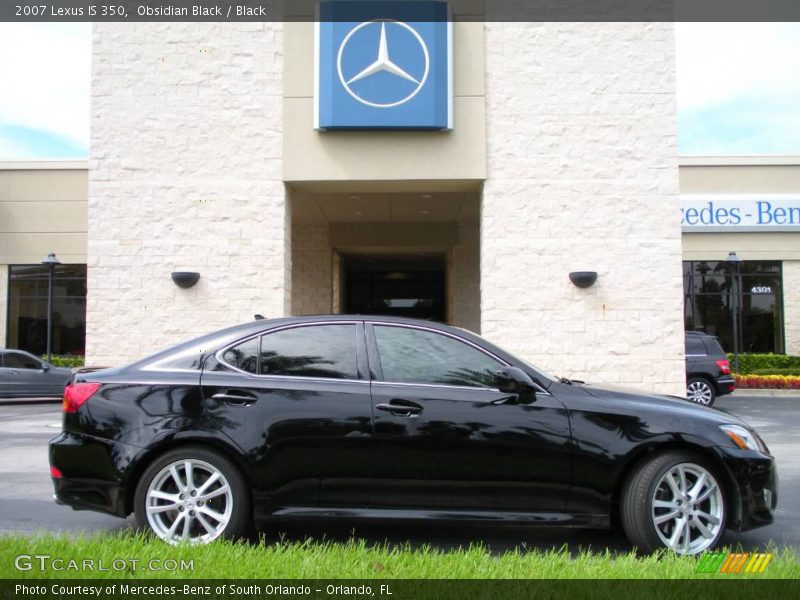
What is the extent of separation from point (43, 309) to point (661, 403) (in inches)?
905

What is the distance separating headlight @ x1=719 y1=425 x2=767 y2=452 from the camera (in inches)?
185

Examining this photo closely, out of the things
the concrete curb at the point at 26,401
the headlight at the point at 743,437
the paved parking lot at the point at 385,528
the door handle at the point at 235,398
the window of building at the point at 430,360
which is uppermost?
the window of building at the point at 430,360

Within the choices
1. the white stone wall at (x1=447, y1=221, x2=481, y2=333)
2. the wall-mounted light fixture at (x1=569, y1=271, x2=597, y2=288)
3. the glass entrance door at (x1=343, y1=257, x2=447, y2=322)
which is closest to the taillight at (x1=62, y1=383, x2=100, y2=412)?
the wall-mounted light fixture at (x1=569, y1=271, x2=597, y2=288)

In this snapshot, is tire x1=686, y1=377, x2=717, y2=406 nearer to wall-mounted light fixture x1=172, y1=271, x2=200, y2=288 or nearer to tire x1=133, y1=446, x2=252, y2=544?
wall-mounted light fixture x1=172, y1=271, x2=200, y2=288

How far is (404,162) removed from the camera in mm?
11797

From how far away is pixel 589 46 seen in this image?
12.0 meters

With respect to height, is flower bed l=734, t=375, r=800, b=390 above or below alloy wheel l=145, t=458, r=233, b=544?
below

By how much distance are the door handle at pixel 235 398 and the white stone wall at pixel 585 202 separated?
7340mm

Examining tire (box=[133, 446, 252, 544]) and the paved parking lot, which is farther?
the paved parking lot

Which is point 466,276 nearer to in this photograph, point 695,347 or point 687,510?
point 695,347

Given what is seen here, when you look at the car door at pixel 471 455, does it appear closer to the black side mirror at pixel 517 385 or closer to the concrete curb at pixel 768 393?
the black side mirror at pixel 517 385

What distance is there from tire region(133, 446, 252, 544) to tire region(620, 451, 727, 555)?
95.1 inches

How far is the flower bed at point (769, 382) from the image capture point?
1977 cm

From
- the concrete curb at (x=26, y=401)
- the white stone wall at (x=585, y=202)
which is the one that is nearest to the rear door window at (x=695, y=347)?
the white stone wall at (x=585, y=202)
